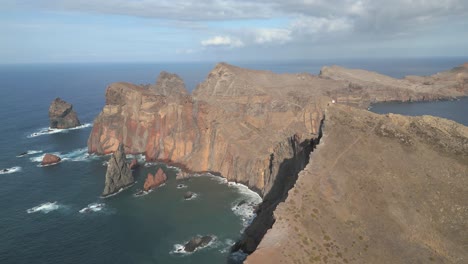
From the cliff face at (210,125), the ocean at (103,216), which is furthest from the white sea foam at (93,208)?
the cliff face at (210,125)

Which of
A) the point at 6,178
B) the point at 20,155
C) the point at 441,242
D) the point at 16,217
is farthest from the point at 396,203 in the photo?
the point at 20,155

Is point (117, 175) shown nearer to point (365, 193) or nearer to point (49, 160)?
point (49, 160)

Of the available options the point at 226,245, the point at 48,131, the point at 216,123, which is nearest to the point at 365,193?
the point at 226,245

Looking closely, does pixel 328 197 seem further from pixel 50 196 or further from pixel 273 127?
pixel 50 196

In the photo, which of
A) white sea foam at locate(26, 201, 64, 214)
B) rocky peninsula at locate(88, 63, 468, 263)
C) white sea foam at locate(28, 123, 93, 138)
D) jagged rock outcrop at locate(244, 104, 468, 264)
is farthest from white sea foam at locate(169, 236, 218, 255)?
white sea foam at locate(28, 123, 93, 138)

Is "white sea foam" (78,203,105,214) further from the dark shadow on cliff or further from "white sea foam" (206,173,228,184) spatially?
the dark shadow on cliff
